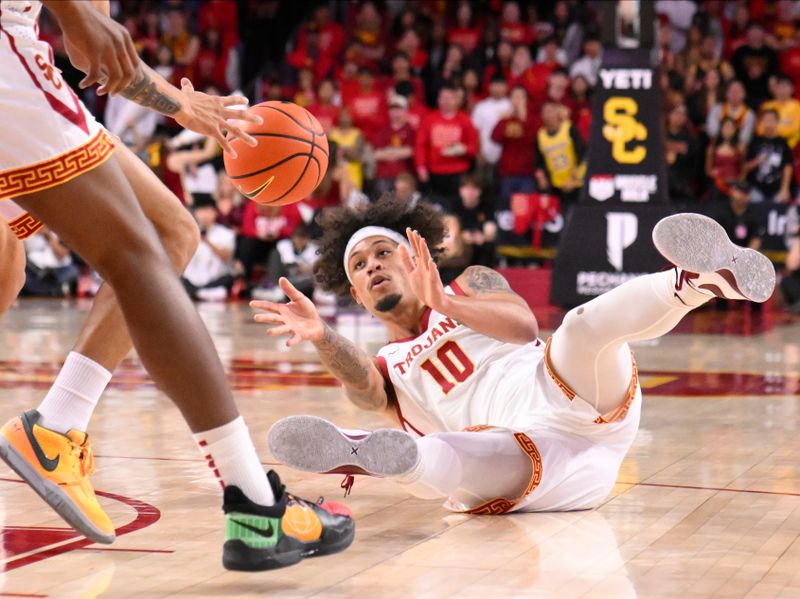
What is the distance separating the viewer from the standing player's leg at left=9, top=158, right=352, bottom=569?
305 centimetres

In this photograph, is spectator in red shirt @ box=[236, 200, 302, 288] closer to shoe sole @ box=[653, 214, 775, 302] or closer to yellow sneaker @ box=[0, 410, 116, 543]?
shoe sole @ box=[653, 214, 775, 302]

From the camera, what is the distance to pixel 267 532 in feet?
10.2

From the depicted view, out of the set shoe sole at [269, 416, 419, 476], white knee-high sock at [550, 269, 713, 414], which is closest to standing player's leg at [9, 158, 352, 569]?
shoe sole at [269, 416, 419, 476]

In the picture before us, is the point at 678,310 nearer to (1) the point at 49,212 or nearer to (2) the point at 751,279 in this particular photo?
→ (2) the point at 751,279

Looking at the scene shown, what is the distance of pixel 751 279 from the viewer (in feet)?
12.4

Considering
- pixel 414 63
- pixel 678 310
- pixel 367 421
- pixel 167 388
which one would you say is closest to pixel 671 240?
pixel 678 310

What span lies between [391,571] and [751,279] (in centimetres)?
133

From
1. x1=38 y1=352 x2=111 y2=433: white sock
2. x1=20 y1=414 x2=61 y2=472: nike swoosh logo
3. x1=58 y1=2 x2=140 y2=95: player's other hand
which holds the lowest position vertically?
x1=20 y1=414 x2=61 y2=472: nike swoosh logo

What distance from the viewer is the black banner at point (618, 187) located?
38.1 ft

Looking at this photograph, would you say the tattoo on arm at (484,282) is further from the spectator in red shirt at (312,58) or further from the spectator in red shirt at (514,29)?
the spectator in red shirt at (312,58)

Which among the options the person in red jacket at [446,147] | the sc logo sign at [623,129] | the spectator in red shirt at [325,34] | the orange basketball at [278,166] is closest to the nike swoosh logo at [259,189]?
the orange basketball at [278,166]

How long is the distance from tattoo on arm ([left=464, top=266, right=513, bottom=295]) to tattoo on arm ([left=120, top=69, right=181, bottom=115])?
61.1 inches

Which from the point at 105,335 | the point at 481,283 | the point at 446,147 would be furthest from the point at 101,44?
the point at 446,147

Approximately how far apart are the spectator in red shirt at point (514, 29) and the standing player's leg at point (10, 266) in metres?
12.8
